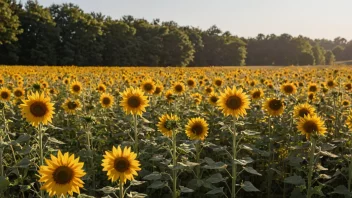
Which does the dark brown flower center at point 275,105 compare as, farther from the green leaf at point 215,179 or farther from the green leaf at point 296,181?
the green leaf at point 215,179

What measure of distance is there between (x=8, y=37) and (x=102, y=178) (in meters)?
44.3

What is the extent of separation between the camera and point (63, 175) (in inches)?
113

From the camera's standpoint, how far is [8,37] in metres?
44.8

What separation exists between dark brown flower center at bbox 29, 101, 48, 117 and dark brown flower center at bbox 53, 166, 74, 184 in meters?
1.43

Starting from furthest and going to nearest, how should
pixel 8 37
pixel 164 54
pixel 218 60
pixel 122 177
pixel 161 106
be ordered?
pixel 218 60, pixel 164 54, pixel 8 37, pixel 161 106, pixel 122 177

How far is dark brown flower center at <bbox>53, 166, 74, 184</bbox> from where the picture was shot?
286 centimetres

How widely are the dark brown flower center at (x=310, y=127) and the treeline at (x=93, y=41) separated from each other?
119ft

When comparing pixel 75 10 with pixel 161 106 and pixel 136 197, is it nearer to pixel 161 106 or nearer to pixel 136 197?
pixel 161 106

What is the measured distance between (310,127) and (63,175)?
2.88m

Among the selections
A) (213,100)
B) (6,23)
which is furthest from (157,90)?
(6,23)

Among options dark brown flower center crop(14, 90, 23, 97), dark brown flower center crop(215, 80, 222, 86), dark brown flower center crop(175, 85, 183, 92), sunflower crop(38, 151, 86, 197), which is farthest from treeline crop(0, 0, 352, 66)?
sunflower crop(38, 151, 86, 197)

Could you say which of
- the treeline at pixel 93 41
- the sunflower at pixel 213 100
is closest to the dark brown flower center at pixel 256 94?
the sunflower at pixel 213 100

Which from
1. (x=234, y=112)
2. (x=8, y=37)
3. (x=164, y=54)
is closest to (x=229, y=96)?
(x=234, y=112)

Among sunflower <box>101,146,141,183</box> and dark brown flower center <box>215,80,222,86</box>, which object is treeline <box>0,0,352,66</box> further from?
sunflower <box>101,146,141,183</box>
